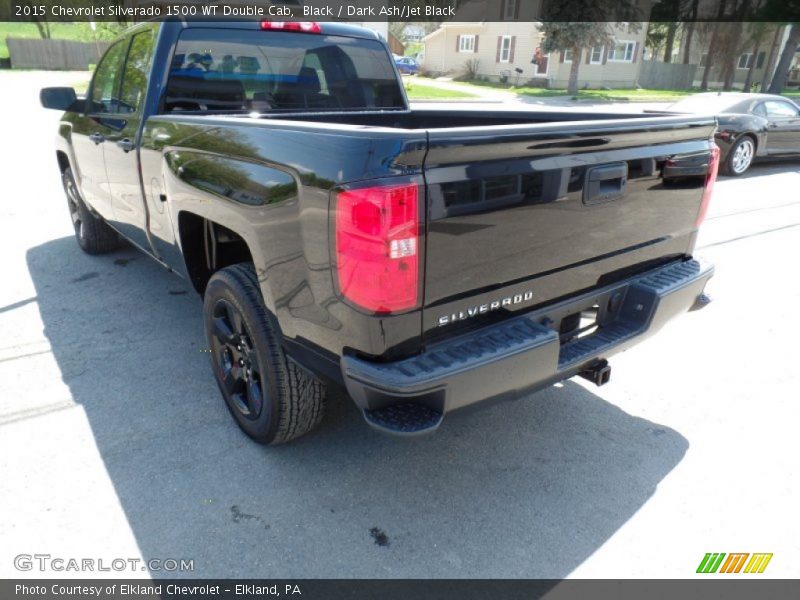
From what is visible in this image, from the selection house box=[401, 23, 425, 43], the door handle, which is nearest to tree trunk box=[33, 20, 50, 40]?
the door handle

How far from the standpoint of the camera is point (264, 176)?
231 centimetres

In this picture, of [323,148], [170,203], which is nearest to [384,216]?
[323,148]

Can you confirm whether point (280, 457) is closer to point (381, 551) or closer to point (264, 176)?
point (381, 551)

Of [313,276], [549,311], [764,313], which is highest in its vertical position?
[313,276]

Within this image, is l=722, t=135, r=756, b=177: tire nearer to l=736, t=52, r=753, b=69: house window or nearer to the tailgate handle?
the tailgate handle

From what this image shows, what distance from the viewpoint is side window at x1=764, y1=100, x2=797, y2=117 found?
10594mm

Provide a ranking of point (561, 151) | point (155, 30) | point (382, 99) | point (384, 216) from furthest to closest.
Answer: point (382, 99)
point (155, 30)
point (561, 151)
point (384, 216)

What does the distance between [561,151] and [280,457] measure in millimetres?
1891

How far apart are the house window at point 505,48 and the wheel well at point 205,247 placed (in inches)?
1650

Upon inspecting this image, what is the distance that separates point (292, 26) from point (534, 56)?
3925 centimetres

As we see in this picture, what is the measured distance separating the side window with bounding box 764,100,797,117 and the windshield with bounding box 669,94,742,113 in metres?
0.67

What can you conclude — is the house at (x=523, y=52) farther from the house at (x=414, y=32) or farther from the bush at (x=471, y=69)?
the house at (x=414, y=32)

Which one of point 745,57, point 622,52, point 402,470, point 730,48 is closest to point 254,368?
point 402,470

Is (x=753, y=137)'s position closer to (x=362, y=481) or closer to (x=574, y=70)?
(x=362, y=481)
